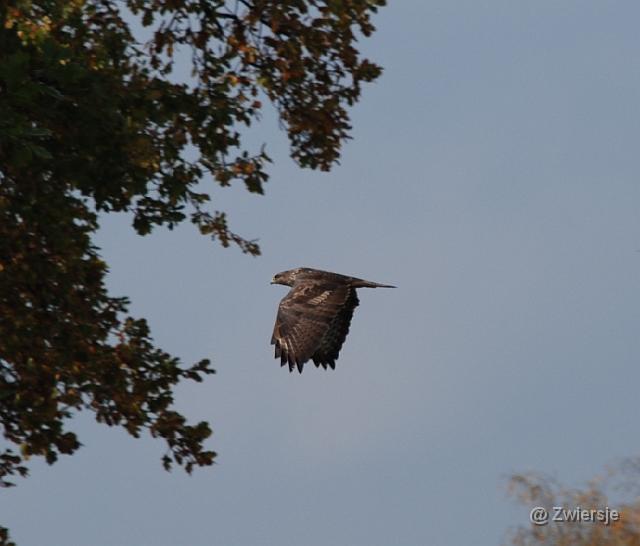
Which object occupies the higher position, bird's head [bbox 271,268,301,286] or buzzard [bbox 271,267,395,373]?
bird's head [bbox 271,268,301,286]

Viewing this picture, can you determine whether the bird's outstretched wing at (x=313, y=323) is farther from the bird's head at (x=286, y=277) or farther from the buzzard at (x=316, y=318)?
the bird's head at (x=286, y=277)

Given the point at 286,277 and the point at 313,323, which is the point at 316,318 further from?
the point at 286,277

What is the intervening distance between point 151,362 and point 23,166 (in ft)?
9.03

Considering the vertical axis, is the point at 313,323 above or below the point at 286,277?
below

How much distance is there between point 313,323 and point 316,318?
3.7 inches

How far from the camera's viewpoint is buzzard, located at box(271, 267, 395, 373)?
17.6 metres

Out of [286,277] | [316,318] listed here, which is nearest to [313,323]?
[316,318]

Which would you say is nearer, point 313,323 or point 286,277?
point 313,323

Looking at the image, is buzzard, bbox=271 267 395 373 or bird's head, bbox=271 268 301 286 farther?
bird's head, bbox=271 268 301 286

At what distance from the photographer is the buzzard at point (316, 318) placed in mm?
17609

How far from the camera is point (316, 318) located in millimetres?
17875

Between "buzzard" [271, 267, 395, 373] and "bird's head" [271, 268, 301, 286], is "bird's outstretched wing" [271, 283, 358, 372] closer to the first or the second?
"buzzard" [271, 267, 395, 373]

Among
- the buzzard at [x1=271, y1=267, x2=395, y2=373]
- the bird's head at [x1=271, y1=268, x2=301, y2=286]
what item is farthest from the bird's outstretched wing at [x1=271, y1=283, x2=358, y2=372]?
the bird's head at [x1=271, y1=268, x2=301, y2=286]

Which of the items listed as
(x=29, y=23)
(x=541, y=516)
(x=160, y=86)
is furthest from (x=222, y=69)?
(x=541, y=516)
